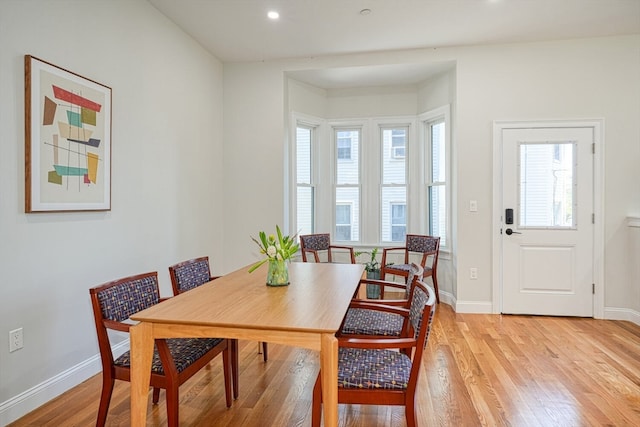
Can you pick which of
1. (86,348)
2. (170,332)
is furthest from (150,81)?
(170,332)

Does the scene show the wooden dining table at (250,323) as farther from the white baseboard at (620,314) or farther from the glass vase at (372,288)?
the white baseboard at (620,314)

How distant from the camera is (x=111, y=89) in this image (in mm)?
2760

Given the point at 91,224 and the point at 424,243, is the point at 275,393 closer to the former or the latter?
the point at 91,224

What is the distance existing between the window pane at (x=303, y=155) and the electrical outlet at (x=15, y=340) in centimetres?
339

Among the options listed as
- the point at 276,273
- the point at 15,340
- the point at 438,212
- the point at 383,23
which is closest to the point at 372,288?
the point at 438,212

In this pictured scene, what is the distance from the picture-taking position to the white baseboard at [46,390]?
2038mm

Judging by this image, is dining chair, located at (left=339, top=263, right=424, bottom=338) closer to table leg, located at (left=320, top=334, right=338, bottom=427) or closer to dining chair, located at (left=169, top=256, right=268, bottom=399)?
table leg, located at (left=320, top=334, right=338, bottom=427)

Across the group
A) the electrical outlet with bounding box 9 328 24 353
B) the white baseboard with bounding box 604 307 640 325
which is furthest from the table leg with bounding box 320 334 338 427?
the white baseboard with bounding box 604 307 640 325

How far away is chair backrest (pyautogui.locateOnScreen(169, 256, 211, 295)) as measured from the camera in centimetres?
227

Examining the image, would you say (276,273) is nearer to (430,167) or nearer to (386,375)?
(386,375)

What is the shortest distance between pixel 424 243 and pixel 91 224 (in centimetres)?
342

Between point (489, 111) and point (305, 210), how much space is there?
99.7 inches

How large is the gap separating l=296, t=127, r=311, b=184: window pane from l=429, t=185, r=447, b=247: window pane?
167 centimetres

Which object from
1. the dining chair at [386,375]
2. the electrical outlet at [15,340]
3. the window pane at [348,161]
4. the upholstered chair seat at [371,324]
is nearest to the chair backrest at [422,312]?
the dining chair at [386,375]
